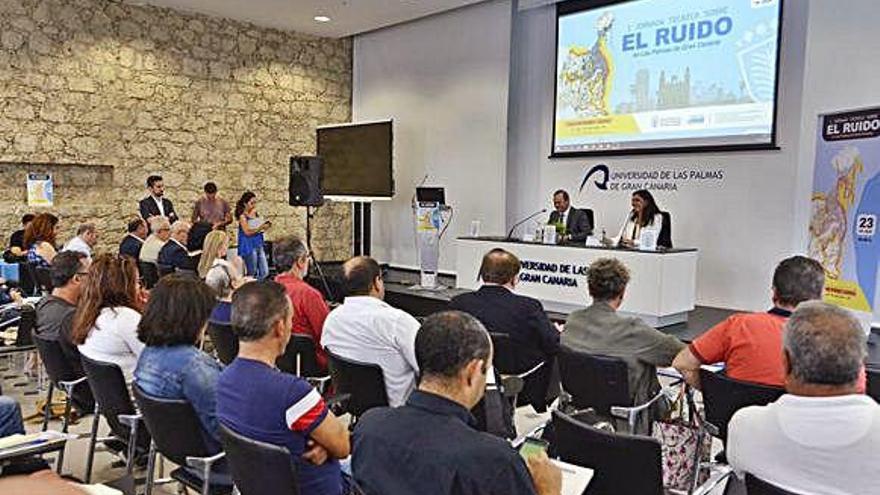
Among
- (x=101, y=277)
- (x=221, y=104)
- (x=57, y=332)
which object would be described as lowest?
(x=57, y=332)

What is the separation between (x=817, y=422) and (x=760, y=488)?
8.4 inches

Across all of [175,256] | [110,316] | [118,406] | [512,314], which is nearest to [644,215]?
[512,314]

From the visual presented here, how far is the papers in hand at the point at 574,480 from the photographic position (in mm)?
1743

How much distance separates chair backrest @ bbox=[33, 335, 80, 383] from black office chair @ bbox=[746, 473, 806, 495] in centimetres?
303

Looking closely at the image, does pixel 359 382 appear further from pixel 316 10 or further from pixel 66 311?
pixel 316 10

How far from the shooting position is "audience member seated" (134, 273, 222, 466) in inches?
98.7

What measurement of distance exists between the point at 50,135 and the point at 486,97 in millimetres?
5459

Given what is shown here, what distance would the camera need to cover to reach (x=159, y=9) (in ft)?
31.2

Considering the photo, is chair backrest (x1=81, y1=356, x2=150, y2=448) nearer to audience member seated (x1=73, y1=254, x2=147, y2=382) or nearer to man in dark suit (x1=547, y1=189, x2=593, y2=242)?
audience member seated (x1=73, y1=254, x2=147, y2=382)

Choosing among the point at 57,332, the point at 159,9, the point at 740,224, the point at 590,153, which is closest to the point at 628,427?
the point at 57,332

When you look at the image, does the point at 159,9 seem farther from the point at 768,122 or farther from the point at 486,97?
the point at 768,122

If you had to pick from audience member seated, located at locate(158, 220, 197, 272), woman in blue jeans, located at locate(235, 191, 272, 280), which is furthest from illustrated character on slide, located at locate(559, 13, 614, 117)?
audience member seated, located at locate(158, 220, 197, 272)

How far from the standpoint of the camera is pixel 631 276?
19.6 feet

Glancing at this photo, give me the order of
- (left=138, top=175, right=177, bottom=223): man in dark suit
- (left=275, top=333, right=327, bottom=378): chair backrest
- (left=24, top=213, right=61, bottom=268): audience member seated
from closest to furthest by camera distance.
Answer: (left=275, top=333, right=327, bottom=378): chair backrest → (left=24, top=213, right=61, bottom=268): audience member seated → (left=138, top=175, right=177, bottom=223): man in dark suit
